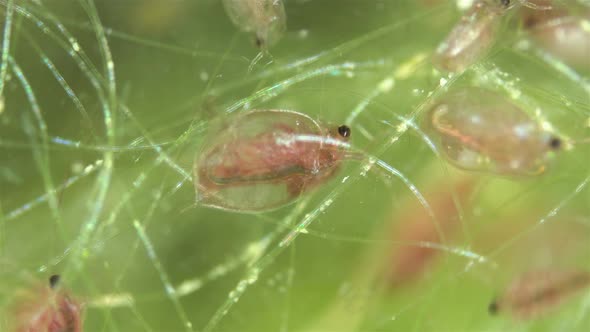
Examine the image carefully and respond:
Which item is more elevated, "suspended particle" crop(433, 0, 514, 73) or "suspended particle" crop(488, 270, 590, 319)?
"suspended particle" crop(433, 0, 514, 73)

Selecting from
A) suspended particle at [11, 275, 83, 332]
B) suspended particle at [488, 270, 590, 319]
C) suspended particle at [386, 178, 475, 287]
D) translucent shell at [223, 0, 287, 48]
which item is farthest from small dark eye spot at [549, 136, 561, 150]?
suspended particle at [11, 275, 83, 332]

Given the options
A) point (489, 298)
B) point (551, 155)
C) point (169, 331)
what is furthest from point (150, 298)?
point (551, 155)

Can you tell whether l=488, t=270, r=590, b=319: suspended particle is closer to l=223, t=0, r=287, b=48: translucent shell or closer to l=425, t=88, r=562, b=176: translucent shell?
l=425, t=88, r=562, b=176: translucent shell

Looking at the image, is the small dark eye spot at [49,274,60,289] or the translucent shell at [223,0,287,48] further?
the translucent shell at [223,0,287,48]

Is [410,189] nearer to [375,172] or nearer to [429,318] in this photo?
[375,172]

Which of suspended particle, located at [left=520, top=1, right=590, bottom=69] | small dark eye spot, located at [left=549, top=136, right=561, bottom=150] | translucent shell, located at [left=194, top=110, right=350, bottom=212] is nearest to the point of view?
translucent shell, located at [left=194, top=110, right=350, bottom=212]

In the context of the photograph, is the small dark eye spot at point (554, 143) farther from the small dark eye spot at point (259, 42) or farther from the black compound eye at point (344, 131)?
the small dark eye spot at point (259, 42)

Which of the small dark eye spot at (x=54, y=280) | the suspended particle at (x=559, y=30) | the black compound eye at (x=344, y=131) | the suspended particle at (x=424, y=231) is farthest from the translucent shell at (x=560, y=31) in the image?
the small dark eye spot at (x=54, y=280)
